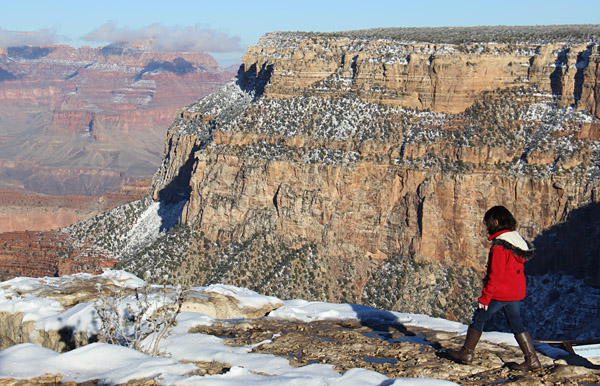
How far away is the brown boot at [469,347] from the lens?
13.8 m

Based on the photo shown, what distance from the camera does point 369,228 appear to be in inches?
2340

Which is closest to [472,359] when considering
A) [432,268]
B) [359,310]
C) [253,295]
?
[359,310]

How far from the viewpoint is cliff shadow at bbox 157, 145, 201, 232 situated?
74875mm

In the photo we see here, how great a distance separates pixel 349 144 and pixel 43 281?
39.3m

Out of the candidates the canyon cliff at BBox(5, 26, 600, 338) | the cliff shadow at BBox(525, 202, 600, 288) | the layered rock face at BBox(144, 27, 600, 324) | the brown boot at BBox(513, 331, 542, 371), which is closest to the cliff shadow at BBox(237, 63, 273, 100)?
the canyon cliff at BBox(5, 26, 600, 338)

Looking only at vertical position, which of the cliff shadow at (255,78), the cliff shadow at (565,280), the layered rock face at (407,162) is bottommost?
the cliff shadow at (565,280)

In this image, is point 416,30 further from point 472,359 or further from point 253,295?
point 472,359

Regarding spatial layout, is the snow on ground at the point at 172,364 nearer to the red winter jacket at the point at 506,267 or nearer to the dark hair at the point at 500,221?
the red winter jacket at the point at 506,267

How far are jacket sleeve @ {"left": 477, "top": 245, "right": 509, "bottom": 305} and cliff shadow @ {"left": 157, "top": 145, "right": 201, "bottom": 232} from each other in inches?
2420

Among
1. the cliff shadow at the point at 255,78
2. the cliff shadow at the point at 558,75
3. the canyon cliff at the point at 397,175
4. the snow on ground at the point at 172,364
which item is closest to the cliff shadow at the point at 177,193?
the canyon cliff at the point at 397,175

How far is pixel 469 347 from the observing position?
1395cm

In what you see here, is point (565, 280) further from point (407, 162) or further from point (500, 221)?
point (500, 221)

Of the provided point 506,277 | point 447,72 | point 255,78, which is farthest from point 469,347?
point 255,78

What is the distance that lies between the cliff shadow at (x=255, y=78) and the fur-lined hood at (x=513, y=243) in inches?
2437
